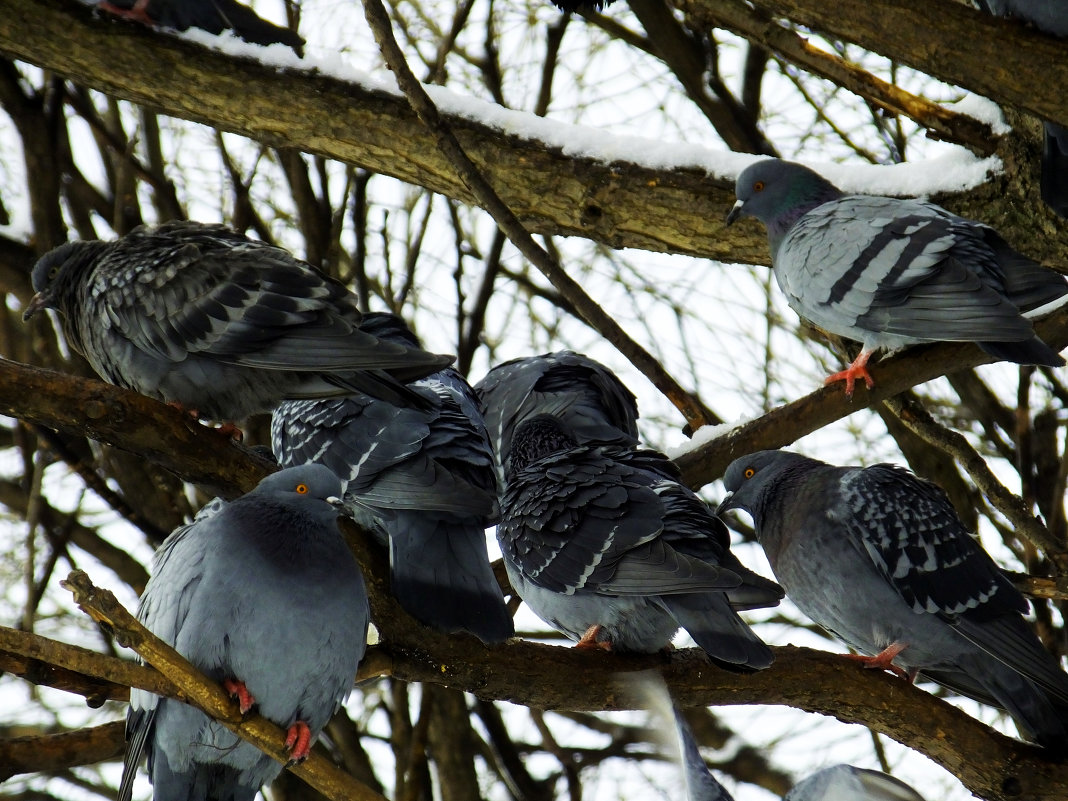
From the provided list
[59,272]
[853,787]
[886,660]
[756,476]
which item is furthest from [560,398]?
[853,787]

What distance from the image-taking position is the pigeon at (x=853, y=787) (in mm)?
3188

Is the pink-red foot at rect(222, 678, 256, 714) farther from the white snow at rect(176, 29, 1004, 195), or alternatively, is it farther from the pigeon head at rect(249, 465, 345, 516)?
the white snow at rect(176, 29, 1004, 195)

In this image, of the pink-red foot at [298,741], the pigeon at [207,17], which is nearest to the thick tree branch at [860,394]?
the pink-red foot at [298,741]

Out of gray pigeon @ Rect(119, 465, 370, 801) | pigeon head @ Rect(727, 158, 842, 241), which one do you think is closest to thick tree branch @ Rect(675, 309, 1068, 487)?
pigeon head @ Rect(727, 158, 842, 241)

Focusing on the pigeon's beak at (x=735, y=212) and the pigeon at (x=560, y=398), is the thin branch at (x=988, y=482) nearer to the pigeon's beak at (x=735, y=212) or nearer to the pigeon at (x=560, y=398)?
the pigeon's beak at (x=735, y=212)

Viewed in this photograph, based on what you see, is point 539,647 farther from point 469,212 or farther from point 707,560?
point 469,212

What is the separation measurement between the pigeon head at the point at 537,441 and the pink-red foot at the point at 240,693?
66.6 inches

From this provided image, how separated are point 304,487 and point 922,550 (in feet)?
7.97

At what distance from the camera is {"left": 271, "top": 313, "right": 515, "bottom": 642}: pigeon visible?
3908mm

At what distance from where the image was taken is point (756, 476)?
5.02 m

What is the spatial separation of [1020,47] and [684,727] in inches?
111

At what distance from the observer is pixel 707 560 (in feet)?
13.3

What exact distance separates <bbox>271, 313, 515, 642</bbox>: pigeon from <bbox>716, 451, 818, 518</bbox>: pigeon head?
1.19 meters

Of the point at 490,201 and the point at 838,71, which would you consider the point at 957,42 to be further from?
the point at 490,201
